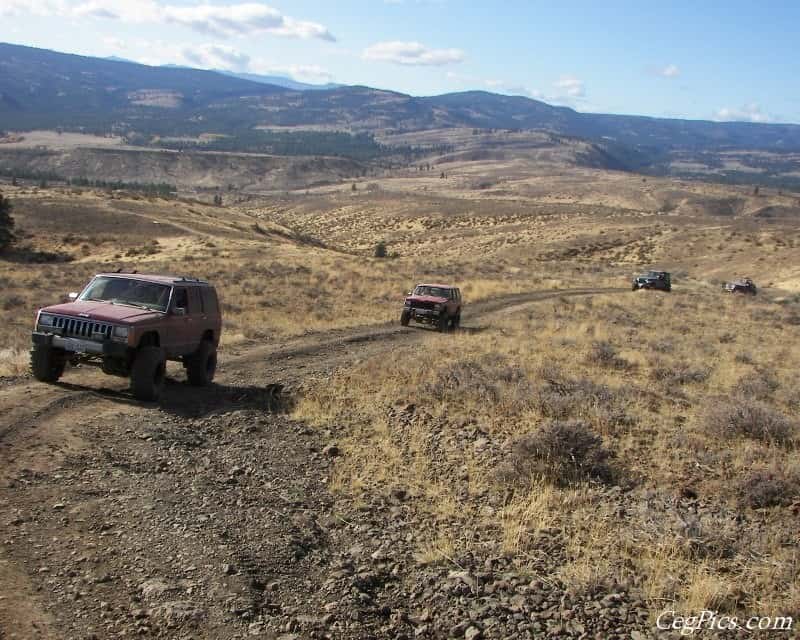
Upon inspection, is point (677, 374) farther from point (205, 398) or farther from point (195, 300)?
point (195, 300)

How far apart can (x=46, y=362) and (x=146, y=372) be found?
6.00 feet

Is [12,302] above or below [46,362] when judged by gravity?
below

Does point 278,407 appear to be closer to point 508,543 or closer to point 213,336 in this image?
point 213,336

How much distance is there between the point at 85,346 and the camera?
11.0m

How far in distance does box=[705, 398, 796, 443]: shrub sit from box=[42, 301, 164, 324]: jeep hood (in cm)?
943

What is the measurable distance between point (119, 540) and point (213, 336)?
796 cm

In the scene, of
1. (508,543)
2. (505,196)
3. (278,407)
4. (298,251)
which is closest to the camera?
(508,543)

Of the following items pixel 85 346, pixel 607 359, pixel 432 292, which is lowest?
pixel 432 292

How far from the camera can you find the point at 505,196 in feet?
598

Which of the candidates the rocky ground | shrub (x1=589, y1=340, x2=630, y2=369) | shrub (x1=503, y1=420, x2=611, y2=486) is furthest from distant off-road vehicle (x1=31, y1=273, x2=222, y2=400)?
shrub (x1=589, y1=340, x2=630, y2=369)

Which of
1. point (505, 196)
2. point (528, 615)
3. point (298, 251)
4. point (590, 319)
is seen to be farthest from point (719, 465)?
point (505, 196)

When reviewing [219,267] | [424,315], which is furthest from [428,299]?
[219,267]

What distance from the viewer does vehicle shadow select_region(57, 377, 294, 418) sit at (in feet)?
37.6

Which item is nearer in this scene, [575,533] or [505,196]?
[575,533]
